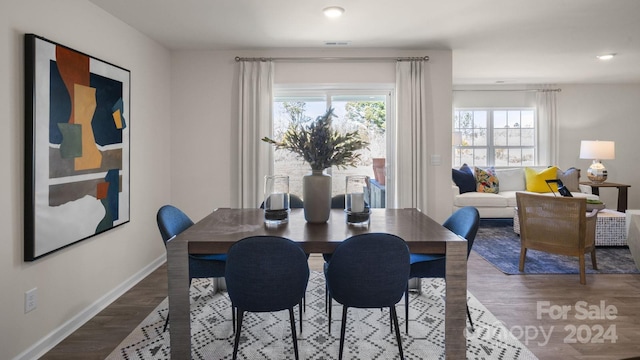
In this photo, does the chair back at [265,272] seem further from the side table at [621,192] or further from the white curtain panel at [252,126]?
the side table at [621,192]

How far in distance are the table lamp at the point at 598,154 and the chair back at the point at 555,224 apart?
10.5 feet

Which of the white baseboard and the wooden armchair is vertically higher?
the wooden armchair

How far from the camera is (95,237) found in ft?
9.64

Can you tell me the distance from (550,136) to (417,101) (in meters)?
3.96

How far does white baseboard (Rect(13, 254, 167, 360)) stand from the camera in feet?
7.43

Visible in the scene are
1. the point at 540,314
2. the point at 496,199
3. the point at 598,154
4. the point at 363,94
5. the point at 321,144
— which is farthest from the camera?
the point at 598,154

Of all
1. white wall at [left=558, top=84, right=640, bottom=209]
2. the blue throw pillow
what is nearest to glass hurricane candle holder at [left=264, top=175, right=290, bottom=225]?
the blue throw pillow

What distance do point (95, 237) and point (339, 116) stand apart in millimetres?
2864

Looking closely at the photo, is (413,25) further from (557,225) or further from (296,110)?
(557,225)

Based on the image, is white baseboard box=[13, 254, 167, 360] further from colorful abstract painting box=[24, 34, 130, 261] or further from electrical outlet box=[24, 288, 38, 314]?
colorful abstract painting box=[24, 34, 130, 261]

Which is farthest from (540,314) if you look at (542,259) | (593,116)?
(593,116)

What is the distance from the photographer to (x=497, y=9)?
3156 millimetres

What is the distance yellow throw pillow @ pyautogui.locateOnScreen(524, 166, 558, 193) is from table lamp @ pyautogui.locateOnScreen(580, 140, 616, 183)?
25.7 inches

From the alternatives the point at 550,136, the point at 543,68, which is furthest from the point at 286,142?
the point at 550,136
